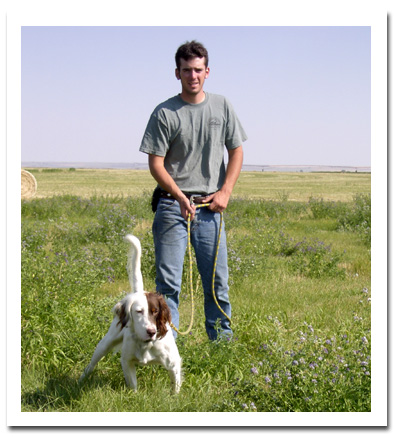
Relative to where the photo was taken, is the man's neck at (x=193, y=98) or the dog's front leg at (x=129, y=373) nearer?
the dog's front leg at (x=129, y=373)

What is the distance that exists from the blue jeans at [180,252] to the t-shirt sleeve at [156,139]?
16.6 inches

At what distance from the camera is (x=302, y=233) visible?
12727mm

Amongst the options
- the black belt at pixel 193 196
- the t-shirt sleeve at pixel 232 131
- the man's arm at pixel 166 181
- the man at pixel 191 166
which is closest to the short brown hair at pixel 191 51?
the man at pixel 191 166

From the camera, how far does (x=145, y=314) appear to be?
3.80 metres

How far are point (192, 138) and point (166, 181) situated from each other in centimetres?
42

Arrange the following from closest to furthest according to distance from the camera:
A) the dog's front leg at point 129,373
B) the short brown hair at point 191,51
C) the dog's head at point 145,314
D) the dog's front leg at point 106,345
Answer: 1. the dog's head at point 145,314
2. the dog's front leg at point 129,373
3. the dog's front leg at point 106,345
4. the short brown hair at point 191,51

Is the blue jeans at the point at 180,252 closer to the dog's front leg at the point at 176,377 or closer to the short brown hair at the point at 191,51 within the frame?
the dog's front leg at the point at 176,377

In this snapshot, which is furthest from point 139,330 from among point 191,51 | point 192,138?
point 191,51

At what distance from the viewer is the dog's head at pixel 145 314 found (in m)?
3.79

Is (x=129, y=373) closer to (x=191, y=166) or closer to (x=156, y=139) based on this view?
(x=191, y=166)

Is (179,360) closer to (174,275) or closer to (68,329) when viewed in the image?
(174,275)

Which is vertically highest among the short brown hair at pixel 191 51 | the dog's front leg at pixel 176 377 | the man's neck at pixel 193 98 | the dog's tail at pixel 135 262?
the short brown hair at pixel 191 51
